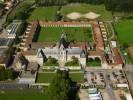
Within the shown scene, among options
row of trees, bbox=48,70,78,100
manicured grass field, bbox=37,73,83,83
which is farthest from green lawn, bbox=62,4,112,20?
row of trees, bbox=48,70,78,100

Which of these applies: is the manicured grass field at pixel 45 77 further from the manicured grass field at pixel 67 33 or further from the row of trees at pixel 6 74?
the manicured grass field at pixel 67 33

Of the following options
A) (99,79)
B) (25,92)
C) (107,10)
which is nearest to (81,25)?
(107,10)

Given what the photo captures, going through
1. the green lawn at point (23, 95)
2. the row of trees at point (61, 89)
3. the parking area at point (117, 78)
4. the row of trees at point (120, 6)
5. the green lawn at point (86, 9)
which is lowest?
the green lawn at point (86, 9)

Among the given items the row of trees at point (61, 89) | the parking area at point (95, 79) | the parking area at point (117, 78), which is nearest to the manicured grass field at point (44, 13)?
the parking area at point (95, 79)

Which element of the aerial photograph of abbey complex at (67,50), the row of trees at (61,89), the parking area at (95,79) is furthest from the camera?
the parking area at (95,79)

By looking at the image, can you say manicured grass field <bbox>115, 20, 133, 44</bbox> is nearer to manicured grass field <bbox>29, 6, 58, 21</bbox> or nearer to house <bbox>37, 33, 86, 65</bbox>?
house <bbox>37, 33, 86, 65</bbox>

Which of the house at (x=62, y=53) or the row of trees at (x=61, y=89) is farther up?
the row of trees at (x=61, y=89)

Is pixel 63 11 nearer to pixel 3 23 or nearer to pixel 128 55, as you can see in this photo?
pixel 3 23
